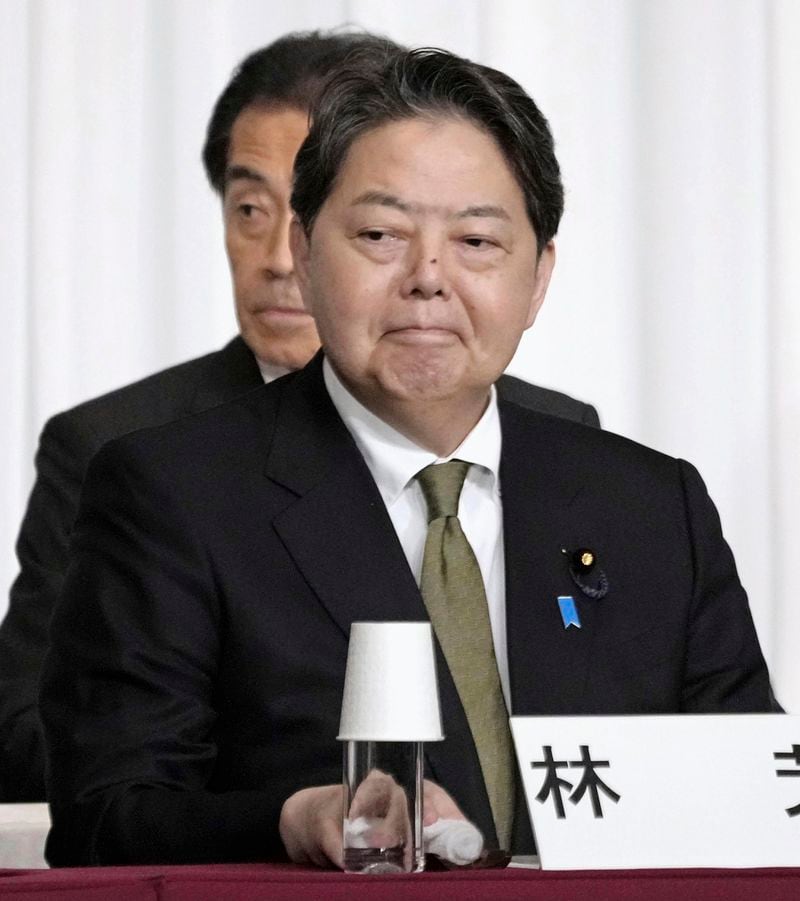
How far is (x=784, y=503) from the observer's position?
3721 mm

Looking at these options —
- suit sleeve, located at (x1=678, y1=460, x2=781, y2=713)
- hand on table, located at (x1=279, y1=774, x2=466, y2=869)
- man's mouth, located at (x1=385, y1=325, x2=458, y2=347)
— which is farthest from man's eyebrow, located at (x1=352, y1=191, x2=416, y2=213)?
hand on table, located at (x1=279, y1=774, x2=466, y2=869)

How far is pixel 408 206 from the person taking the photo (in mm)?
1857

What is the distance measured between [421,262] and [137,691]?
1.68 feet

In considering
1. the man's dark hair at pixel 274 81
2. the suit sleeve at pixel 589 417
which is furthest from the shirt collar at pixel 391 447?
the man's dark hair at pixel 274 81

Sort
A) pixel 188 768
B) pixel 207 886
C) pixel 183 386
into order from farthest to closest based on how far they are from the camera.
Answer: pixel 183 386 → pixel 188 768 → pixel 207 886

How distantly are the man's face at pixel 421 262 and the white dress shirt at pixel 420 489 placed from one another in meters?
0.04

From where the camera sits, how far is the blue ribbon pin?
187 centimetres

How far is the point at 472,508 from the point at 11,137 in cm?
199

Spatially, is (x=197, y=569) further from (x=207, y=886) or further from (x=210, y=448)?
(x=207, y=886)

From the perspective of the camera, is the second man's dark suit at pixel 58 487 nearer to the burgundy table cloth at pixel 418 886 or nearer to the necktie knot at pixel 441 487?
the necktie knot at pixel 441 487

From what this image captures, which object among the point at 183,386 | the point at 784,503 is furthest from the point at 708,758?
the point at 784,503

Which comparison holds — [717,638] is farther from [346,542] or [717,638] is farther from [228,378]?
[228,378]

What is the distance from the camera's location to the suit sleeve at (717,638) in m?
1.92

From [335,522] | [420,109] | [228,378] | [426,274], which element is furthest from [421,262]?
[228,378]
